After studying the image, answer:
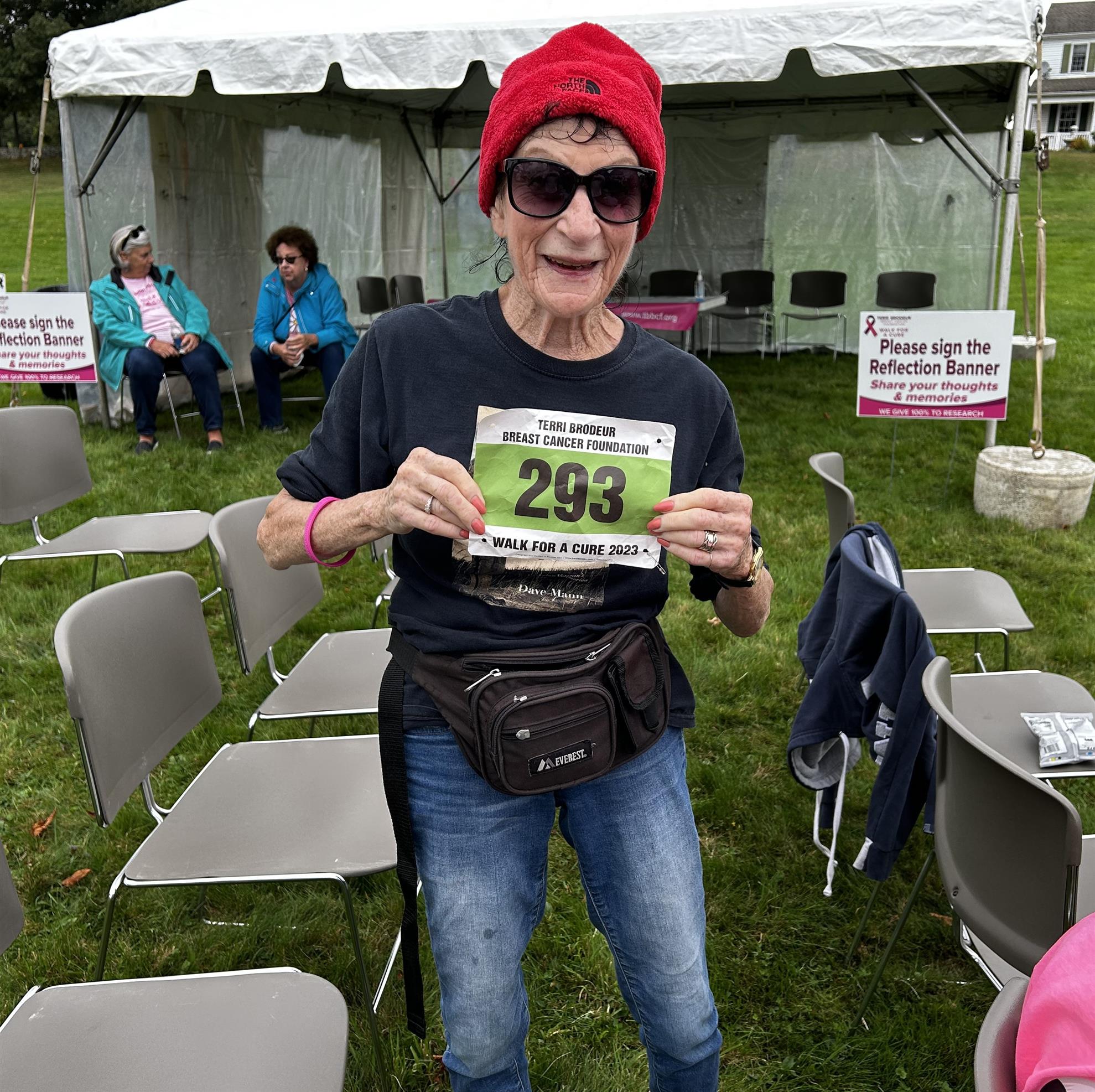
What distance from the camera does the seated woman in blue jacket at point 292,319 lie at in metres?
7.71

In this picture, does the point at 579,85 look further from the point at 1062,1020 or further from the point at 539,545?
the point at 1062,1020

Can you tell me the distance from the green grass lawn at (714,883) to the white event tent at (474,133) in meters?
2.54

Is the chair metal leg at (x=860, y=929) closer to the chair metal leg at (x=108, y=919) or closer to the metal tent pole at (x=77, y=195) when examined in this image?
the chair metal leg at (x=108, y=919)

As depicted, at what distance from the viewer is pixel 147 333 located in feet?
24.5

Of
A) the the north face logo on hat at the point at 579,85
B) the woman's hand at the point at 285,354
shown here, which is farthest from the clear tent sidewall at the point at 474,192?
the the north face logo on hat at the point at 579,85

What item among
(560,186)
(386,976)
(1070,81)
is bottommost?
(386,976)

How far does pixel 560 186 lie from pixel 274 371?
677cm

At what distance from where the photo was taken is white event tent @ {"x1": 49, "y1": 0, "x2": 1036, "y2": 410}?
20.6 ft

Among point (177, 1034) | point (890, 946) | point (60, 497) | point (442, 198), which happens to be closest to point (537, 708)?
point (177, 1034)

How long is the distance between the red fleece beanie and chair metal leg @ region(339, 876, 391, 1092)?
138 centimetres

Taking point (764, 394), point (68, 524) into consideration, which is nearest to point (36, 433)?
point (68, 524)

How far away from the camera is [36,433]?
4320 millimetres

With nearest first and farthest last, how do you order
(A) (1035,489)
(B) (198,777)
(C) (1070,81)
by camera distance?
1. (B) (198,777)
2. (A) (1035,489)
3. (C) (1070,81)

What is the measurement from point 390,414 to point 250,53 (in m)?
6.15
